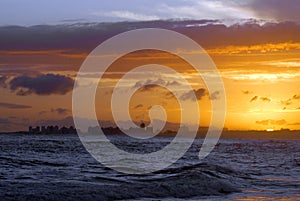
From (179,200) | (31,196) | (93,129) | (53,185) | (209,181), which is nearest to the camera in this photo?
(31,196)

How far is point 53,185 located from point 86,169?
259 inches

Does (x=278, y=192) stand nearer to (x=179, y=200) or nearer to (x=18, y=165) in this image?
(x=179, y=200)

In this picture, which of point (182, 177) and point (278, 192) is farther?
point (182, 177)

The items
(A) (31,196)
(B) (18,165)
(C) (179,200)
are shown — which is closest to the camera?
(A) (31,196)

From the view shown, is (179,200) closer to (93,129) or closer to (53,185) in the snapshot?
(53,185)

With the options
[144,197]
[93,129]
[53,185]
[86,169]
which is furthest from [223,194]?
[93,129]

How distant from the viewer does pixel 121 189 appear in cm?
1948

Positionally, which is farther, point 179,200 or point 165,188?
point 165,188

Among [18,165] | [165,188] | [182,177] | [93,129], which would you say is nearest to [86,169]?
[18,165]

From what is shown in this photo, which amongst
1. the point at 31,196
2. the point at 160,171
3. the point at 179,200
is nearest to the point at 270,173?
the point at 160,171

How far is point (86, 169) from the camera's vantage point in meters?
26.2

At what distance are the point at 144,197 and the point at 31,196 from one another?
12.8 feet

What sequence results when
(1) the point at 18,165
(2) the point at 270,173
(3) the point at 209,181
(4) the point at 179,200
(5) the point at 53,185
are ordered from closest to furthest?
(4) the point at 179,200 → (5) the point at 53,185 → (3) the point at 209,181 → (1) the point at 18,165 → (2) the point at 270,173

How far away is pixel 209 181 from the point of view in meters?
23.1
